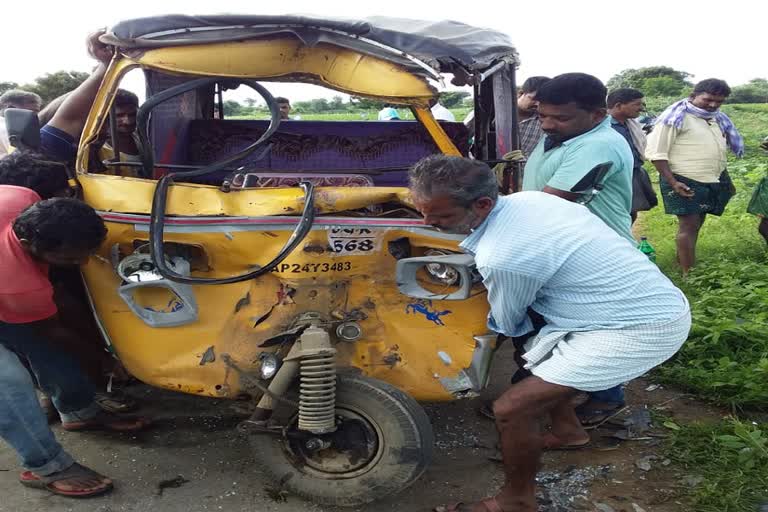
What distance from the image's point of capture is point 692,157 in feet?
19.6

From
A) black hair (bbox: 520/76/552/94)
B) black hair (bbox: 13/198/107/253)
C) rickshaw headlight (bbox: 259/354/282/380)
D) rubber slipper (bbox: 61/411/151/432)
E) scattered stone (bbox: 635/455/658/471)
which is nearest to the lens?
black hair (bbox: 13/198/107/253)

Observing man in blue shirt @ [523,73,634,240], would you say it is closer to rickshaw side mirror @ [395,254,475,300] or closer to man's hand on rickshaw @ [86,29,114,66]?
rickshaw side mirror @ [395,254,475,300]

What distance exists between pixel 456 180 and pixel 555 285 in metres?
0.55

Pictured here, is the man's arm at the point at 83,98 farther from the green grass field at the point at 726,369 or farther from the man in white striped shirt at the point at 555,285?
the green grass field at the point at 726,369

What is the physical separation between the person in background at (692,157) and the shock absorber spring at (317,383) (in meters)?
4.49

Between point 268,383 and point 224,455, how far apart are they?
2.35 ft

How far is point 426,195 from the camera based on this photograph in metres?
2.37

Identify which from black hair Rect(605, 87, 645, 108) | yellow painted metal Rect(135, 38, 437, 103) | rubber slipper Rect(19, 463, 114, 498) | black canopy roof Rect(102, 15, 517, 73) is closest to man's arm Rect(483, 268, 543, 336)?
yellow painted metal Rect(135, 38, 437, 103)

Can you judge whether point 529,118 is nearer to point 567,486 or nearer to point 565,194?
point 565,194

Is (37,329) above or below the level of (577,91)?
below

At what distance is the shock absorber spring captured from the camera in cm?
264

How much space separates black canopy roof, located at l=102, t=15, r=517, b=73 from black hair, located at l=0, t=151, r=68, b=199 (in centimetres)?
67

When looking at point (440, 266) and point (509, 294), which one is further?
point (440, 266)

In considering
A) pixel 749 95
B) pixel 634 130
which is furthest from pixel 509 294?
pixel 749 95
